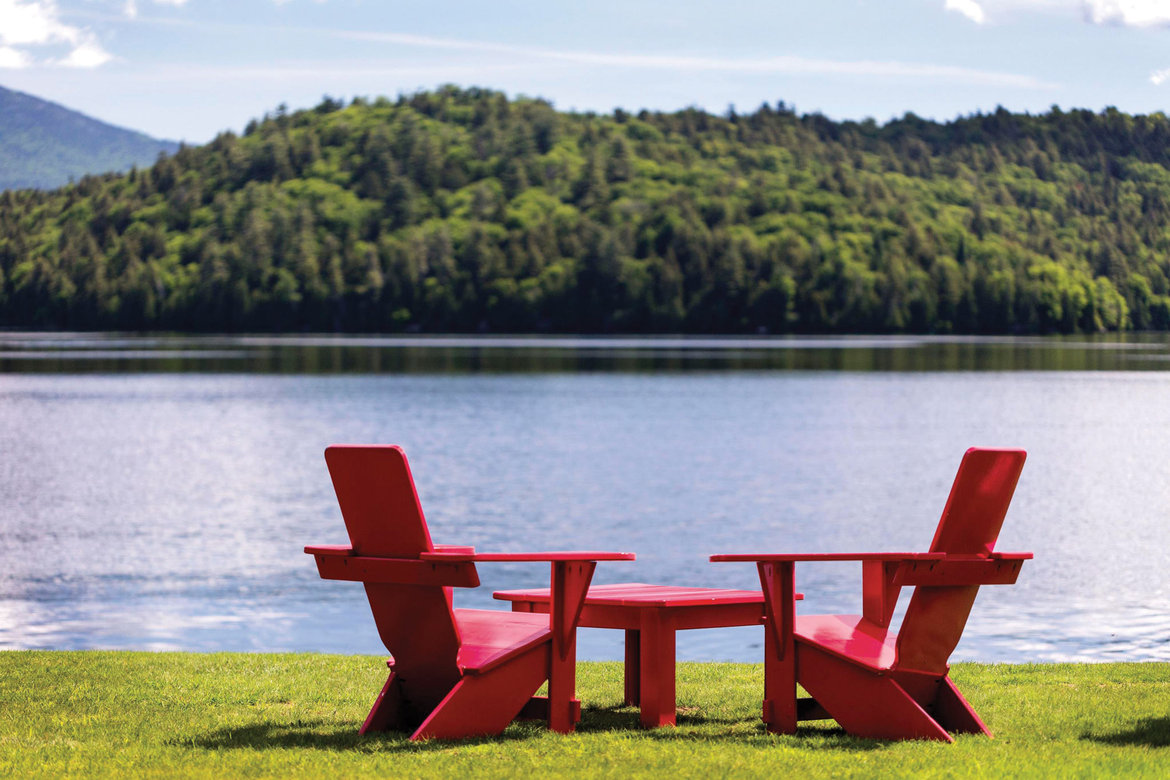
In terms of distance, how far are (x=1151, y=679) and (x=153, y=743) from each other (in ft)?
18.7

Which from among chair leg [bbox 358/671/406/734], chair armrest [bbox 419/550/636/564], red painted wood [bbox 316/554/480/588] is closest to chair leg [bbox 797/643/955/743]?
chair armrest [bbox 419/550/636/564]

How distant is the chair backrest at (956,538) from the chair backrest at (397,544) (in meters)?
2.12

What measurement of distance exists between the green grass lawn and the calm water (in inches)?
217

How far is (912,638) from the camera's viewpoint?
6332 millimetres

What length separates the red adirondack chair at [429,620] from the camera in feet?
20.2

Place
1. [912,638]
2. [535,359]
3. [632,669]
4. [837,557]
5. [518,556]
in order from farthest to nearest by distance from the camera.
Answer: [535,359]
[632,669]
[912,638]
[518,556]
[837,557]

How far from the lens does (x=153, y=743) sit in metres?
6.25

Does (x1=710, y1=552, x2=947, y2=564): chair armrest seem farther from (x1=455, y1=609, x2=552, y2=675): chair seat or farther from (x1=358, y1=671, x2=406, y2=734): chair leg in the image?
(x1=358, y1=671, x2=406, y2=734): chair leg

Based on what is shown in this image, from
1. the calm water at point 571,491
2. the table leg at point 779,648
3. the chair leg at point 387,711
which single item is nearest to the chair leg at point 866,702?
the table leg at point 779,648

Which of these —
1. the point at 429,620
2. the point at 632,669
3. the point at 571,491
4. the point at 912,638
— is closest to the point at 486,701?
the point at 429,620

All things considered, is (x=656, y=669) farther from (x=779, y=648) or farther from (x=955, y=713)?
(x=955, y=713)

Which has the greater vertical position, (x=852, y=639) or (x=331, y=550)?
(x=331, y=550)

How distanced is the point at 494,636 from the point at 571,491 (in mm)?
25404

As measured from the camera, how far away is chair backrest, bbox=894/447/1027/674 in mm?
6281
